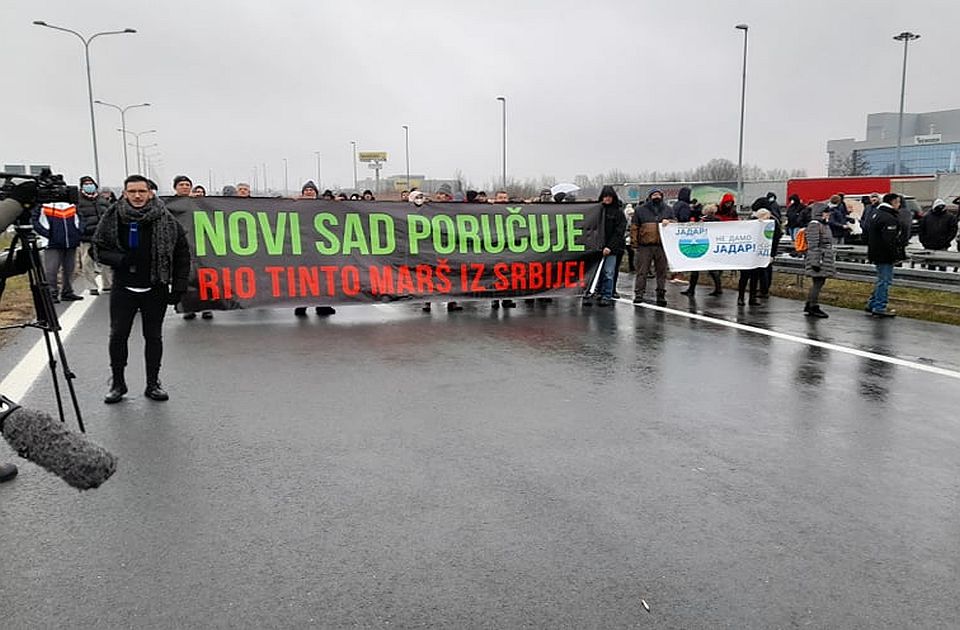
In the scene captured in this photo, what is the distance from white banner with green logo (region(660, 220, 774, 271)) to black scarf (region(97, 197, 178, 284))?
8586 mm

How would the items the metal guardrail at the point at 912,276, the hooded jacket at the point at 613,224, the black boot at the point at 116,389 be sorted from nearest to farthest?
the black boot at the point at 116,389, the metal guardrail at the point at 912,276, the hooded jacket at the point at 613,224

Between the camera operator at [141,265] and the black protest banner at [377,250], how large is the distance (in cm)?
372

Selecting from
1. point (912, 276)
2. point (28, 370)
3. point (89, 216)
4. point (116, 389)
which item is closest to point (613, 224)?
point (912, 276)

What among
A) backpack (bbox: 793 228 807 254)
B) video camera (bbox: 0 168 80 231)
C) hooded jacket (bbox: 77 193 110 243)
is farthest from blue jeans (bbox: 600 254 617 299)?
A: video camera (bbox: 0 168 80 231)

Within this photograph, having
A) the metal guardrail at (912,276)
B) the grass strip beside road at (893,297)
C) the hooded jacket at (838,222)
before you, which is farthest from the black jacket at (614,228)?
the hooded jacket at (838,222)

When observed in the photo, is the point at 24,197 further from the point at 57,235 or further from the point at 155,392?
the point at 57,235

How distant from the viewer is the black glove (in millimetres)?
3953

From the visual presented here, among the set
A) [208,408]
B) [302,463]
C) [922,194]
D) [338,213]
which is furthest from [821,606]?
[922,194]

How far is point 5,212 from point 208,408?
2.77 metres

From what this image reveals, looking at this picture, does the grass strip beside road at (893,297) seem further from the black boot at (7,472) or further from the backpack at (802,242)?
the black boot at (7,472)

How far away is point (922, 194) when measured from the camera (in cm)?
4534

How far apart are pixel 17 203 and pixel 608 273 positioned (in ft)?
31.9

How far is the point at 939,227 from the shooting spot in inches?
634

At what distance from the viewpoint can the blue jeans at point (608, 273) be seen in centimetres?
1245
